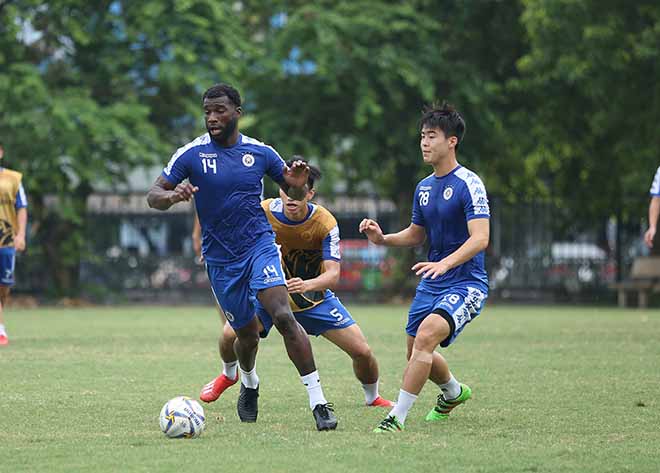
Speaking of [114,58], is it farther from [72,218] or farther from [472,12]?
[472,12]

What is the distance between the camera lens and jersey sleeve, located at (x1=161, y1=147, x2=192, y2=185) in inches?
356

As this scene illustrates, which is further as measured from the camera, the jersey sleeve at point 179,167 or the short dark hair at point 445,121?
the short dark hair at point 445,121

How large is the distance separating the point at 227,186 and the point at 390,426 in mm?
2101

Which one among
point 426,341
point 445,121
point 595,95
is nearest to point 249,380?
point 426,341

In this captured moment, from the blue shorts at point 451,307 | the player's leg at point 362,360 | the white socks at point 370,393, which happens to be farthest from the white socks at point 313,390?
the white socks at point 370,393

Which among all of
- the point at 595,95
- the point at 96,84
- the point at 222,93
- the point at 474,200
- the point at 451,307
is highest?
the point at 96,84

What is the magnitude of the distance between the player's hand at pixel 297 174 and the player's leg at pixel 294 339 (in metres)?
0.79

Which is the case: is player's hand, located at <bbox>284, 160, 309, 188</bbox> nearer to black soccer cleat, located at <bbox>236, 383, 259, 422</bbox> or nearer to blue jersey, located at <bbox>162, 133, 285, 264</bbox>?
blue jersey, located at <bbox>162, 133, 285, 264</bbox>

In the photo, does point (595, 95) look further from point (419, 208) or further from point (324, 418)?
point (324, 418)

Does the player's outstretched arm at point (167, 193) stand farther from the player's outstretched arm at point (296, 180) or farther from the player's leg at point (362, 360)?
the player's leg at point (362, 360)

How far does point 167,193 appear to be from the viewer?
8.56m

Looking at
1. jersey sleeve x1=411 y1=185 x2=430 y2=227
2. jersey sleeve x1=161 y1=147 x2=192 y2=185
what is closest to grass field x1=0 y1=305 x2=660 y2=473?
jersey sleeve x1=411 y1=185 x2=430 y2=227

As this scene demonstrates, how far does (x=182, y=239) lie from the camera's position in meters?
33.1

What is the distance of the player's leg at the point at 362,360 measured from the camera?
407 inches
